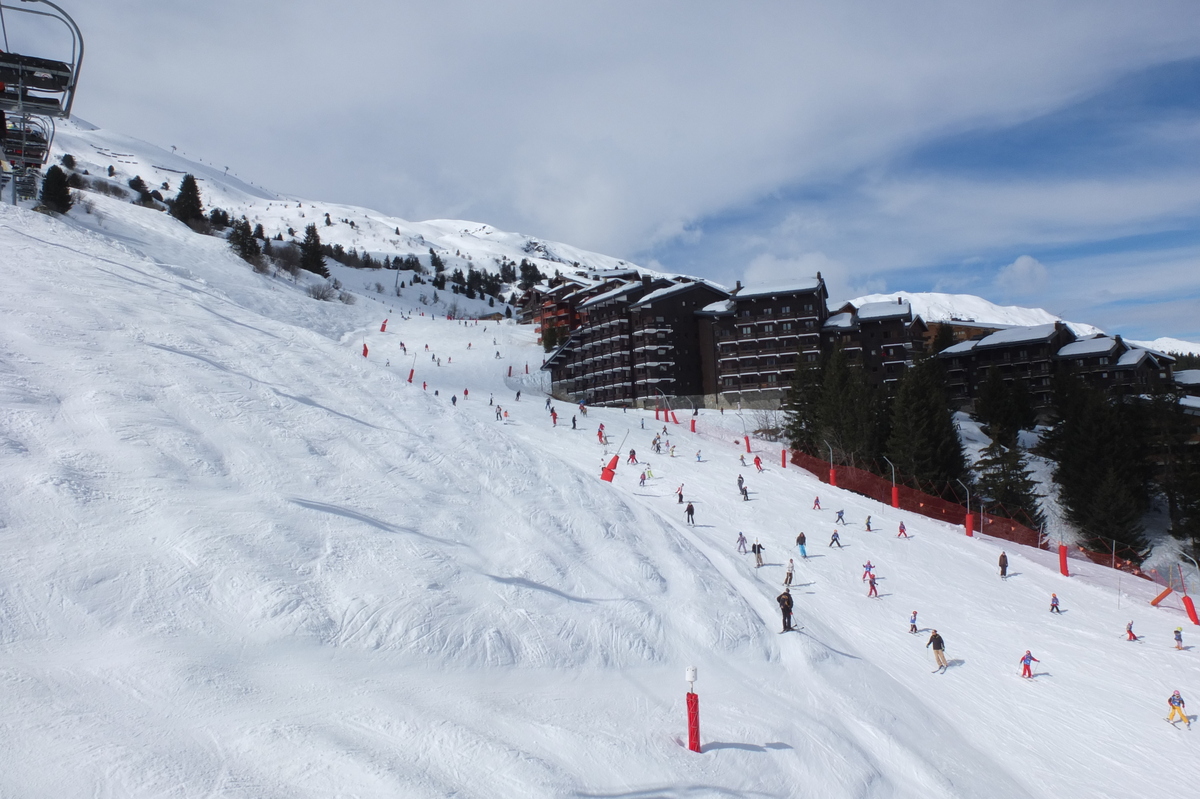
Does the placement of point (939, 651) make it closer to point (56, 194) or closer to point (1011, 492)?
point (1011, 492)

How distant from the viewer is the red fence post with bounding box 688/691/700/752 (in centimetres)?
1060

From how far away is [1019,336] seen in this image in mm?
75875

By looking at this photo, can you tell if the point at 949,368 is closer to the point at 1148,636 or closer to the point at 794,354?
the point at 794,354

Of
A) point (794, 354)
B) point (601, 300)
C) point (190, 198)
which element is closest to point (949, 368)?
point (794, 354)

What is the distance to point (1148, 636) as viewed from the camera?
21609 millimetres

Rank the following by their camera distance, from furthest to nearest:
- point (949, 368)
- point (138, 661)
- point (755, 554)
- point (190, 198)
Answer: point (190, 198), point (949, 368), point (755, 554), point (138, 661)

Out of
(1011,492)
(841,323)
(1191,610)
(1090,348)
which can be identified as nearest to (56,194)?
(841,323)

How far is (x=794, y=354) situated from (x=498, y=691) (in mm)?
64426

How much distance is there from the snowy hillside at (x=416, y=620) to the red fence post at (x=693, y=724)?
304 millimetres

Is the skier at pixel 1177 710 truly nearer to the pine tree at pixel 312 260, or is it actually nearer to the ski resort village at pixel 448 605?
the ski resort village at pixel 448 605

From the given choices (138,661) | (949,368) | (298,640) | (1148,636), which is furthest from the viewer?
(949,368)

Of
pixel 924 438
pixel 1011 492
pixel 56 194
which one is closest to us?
pixel 1011 492

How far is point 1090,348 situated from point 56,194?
95681mm

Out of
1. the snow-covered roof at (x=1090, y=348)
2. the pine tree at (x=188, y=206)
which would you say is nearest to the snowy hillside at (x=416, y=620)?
the snow-covered roof at (x=1090, y=348)
